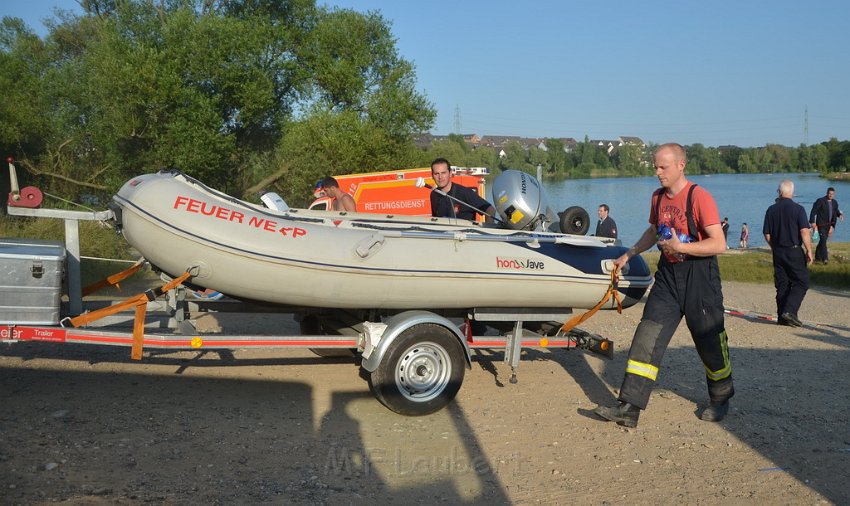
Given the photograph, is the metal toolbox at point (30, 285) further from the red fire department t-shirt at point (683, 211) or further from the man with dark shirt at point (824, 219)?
the man with dark shirt at point (824, 219)

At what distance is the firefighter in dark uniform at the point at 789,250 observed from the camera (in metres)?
9.75

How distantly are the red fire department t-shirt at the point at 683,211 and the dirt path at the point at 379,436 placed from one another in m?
→ 1.48

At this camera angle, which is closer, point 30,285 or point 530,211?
point 30,285

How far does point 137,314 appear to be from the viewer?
5328mm

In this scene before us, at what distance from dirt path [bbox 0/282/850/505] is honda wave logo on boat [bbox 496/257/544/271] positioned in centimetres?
109

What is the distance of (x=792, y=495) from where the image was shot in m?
4.53

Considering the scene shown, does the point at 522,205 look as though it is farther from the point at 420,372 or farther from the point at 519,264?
the point at 420,372

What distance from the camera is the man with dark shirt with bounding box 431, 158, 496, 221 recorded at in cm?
810

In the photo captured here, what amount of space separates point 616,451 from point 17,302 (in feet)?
13.4

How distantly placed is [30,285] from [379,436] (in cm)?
252

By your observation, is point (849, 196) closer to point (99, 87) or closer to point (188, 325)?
point (99, 87)

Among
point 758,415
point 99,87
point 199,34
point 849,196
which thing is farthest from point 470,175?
point 849,196

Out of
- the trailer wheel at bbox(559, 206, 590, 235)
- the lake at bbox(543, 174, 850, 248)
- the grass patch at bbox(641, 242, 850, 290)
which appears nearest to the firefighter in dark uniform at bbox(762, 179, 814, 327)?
the trailer wheel at bbox(559, 206, 590, 235)

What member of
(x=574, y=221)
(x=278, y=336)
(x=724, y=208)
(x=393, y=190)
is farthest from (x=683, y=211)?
(x=724, y=208)
